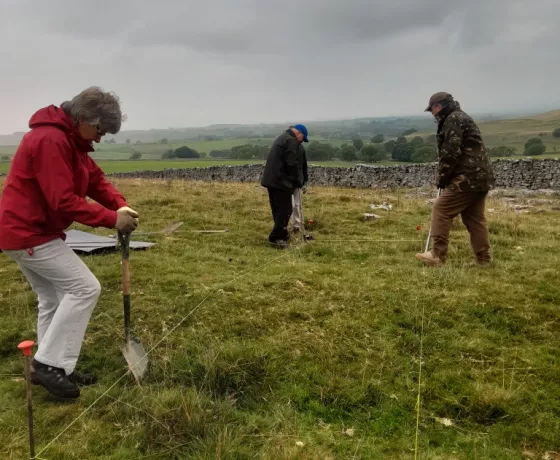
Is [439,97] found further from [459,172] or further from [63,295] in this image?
[63,295]

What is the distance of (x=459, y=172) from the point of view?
6855 millimetres

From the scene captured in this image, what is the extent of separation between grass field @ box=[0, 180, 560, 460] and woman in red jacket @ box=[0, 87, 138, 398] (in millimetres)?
522

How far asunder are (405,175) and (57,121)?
905 inches

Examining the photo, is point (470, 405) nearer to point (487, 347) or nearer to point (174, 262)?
point (487, 347)

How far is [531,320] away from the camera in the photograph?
540cm

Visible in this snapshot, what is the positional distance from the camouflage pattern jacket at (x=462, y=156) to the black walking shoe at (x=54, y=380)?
5519 mm

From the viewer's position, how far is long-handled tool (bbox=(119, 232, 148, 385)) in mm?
4312

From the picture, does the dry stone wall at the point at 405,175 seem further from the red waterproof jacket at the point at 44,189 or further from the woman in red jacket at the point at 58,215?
the red waterproof jacket at the point at 44,189

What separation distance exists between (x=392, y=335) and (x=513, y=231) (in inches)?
238

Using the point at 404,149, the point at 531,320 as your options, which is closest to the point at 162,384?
the point at 531,320

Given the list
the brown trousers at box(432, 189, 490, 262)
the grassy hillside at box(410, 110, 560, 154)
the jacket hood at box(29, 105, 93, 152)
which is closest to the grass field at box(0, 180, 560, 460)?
the brown trousers at box(432, 189, 490, 262)

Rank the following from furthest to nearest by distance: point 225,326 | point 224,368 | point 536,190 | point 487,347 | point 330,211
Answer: point 536,190
point 330,211
point 225,326
point 487,347
point 224,368

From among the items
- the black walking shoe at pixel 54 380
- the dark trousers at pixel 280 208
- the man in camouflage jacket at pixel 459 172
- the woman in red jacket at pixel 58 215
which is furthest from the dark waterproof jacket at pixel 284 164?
the black walking shoe at pixel 54 380

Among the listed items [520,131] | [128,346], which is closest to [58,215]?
[128,346]
